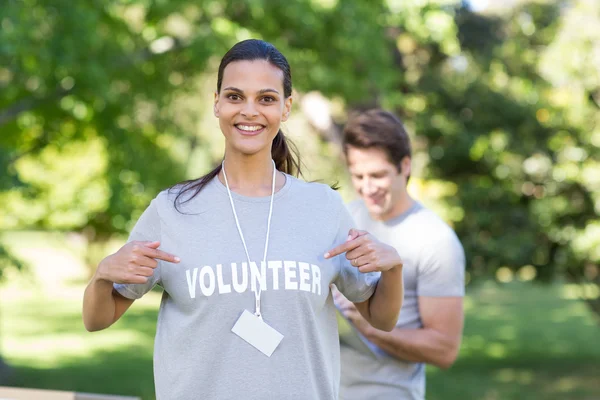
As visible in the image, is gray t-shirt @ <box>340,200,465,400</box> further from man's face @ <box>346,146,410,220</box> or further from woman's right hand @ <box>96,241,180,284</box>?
woman's right hand @ <box>96,241,180,284</box>

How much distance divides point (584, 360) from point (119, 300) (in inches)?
632

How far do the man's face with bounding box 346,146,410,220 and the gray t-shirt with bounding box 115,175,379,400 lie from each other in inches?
41.9

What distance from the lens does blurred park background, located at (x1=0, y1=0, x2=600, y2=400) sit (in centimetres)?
960

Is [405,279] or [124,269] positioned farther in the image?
[405,279]

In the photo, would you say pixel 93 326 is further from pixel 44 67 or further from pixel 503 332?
pixel 503 332

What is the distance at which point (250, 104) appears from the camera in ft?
7.74

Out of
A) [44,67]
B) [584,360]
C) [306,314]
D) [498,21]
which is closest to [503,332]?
[584,360]

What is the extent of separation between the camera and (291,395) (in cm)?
227

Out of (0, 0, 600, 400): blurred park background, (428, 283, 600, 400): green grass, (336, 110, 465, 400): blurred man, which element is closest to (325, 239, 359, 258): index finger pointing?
(336, 110, 465, 400): blurred man

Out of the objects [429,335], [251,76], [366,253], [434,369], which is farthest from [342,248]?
[434,369]

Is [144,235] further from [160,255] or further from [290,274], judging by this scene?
[290,274]

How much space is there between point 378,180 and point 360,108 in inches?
431

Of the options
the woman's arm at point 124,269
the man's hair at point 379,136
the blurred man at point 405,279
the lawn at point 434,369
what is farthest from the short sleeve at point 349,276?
the lawn at point 434,369

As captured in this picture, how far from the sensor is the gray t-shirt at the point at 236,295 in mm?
2252
